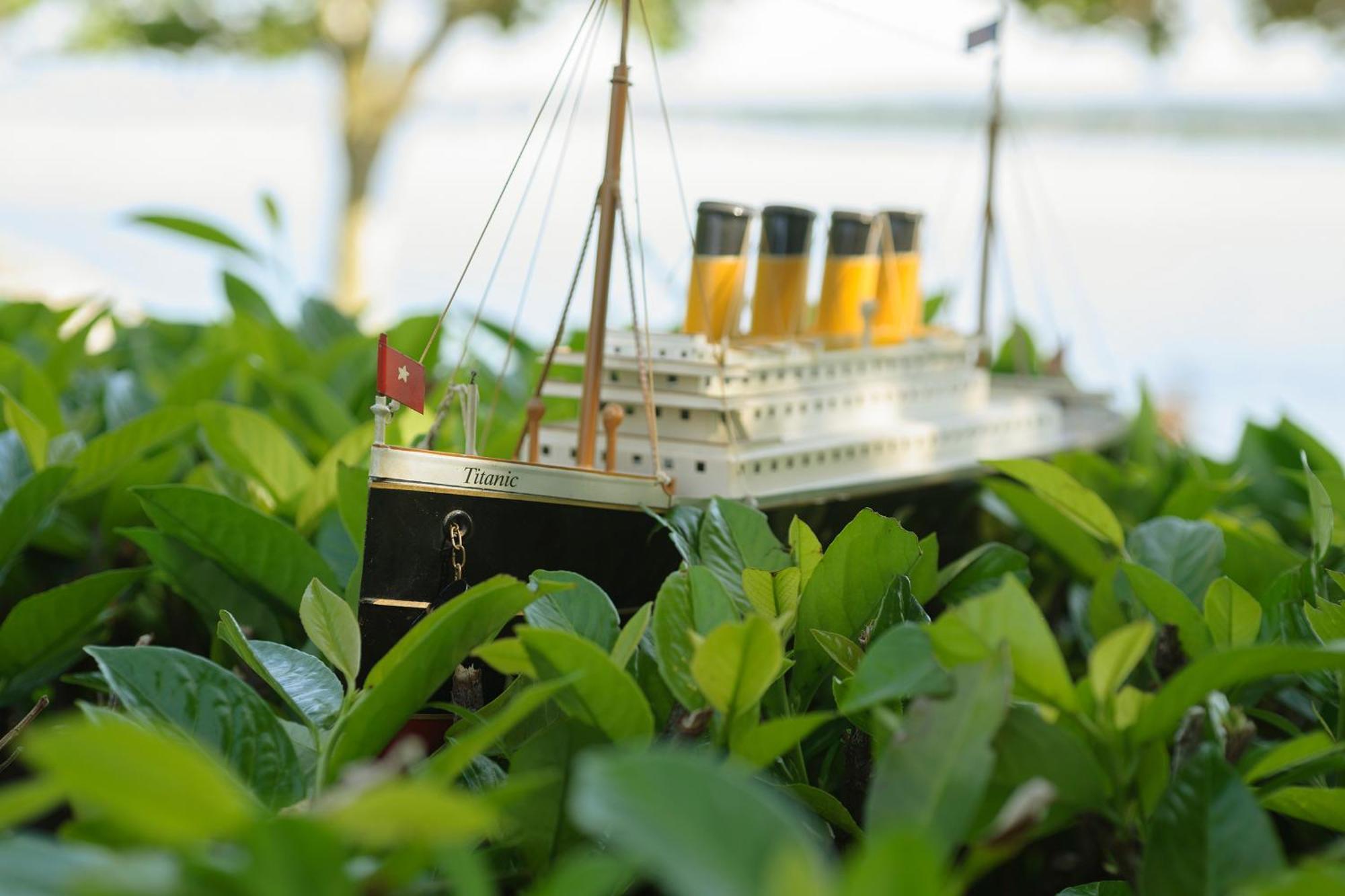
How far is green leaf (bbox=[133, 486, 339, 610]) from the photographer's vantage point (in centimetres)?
105

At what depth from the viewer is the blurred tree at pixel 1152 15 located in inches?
161

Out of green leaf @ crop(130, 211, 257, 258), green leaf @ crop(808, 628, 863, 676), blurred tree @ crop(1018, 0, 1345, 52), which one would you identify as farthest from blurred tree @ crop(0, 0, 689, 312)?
green leaf @ crop(808, 628, 863, 676)

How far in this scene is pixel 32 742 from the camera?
463 millimetres

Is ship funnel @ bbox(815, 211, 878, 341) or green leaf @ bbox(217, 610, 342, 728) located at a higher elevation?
ship funnel @ bbox(815, 211, 878, 341)

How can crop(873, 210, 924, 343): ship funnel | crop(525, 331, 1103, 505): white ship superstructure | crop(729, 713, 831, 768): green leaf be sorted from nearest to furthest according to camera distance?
crop(729, 713, 831, 768): green leaf < crop(525, 331, 1103, 505): white ship superstructure < crop(873, 210, 924, 343): ship funnel

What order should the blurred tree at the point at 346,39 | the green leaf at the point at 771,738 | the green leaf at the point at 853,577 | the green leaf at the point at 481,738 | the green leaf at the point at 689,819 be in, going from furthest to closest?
the blurred tree at the point at 346,39, the green leaf at the point at 853,577, the green leaf at the point at 771,738, the green leaf at the point at 481,738, the green leaf at the point at 689,819

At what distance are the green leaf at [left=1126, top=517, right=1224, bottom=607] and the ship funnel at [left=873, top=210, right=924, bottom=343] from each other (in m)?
0.95

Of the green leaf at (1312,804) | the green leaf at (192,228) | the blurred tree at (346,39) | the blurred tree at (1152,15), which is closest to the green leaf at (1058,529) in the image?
the green leaf at (1312,804)

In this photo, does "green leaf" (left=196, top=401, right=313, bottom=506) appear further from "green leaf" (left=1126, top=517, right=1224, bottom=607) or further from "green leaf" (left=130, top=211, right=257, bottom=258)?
"green leaf" (left=1126, top=517, right=1224, bottom=607)

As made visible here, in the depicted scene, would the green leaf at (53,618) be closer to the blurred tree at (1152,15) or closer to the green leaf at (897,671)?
the green leaf at (897,671)

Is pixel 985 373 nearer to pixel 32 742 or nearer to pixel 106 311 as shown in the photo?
pixel 106 311

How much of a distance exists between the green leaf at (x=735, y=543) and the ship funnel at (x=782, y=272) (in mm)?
884

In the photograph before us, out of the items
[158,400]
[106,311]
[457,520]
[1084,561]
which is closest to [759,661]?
[457,520]

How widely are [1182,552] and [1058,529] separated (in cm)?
22
